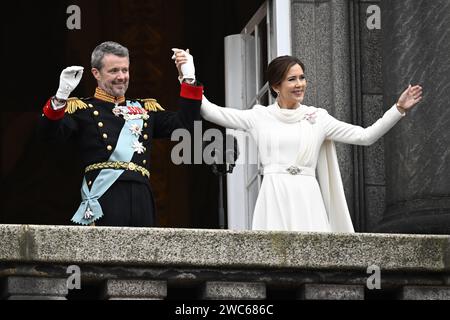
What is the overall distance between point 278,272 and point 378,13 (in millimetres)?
4245

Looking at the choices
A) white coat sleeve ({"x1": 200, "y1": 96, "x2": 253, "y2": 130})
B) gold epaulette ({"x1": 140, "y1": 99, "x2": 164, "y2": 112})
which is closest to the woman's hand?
white coat sleeve ({"x1": 200, "y1": 96, "x2": 253, "y2": 130})

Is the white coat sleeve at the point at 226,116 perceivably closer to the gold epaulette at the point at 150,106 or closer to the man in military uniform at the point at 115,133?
the man in military uniform at the point at 115,133

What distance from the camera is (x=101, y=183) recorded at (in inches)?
439

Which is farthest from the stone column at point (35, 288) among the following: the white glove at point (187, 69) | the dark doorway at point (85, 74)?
the dark doorway at point (85, 74)

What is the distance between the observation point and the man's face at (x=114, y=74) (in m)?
11.3

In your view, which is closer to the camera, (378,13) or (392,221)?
(392,221)

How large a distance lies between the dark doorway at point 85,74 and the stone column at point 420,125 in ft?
20.1

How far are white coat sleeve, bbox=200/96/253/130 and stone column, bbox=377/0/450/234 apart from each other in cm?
170

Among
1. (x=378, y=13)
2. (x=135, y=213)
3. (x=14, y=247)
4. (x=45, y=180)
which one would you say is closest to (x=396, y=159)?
(x=378, y=13)

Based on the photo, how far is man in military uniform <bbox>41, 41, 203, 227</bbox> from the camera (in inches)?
436

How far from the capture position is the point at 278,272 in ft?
33.5

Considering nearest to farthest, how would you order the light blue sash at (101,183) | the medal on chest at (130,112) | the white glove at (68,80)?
the white glove at (68,80)
the light blue sash at (101,183)
the medal on chest at (130,112)

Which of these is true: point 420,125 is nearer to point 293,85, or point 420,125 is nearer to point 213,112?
point 293,85
